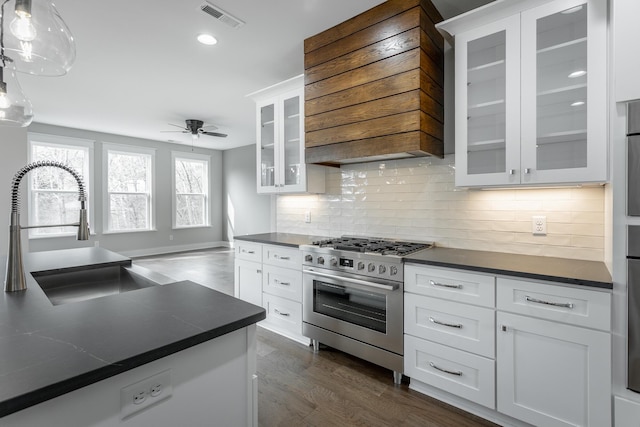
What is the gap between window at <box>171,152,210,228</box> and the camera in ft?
26.4

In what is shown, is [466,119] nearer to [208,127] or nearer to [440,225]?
[440,225]

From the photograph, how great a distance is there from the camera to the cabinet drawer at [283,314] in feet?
9.57

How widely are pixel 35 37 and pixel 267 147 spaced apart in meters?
2.38

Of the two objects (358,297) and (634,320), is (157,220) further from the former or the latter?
(634,320)

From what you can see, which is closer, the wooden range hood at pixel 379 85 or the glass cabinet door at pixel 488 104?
the glass cabinet door at pixel 488 104

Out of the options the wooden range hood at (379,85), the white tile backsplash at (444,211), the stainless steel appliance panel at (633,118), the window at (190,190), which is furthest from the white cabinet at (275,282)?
the window at (190,190)

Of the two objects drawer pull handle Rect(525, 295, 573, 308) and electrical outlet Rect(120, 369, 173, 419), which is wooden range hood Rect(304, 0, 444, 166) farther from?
electrical outlet Rect(120, 369, 173, 419)

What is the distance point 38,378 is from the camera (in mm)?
670

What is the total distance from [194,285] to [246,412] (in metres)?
0.58

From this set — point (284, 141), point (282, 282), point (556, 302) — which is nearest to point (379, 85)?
point (284, 141)

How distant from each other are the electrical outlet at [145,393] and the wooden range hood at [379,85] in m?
1.99

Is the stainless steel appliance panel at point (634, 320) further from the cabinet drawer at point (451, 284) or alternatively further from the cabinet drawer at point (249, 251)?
the cabinet drawer at point (249, 251)

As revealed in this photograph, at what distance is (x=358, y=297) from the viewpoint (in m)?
2.45

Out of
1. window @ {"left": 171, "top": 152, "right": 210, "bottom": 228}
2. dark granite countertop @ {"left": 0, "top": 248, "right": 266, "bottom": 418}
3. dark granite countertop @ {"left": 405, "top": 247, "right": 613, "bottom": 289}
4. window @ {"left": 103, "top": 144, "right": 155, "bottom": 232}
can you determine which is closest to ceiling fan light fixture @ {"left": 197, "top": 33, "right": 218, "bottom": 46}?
dark granite countertop @ {"left": 0, "top": 248, "right": 266, "bottom": 418}
